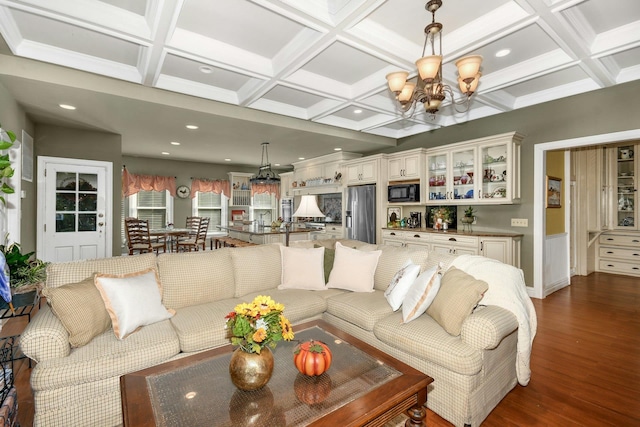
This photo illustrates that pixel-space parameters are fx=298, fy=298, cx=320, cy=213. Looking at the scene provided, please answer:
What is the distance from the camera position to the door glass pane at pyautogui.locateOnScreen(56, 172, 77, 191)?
181 inches

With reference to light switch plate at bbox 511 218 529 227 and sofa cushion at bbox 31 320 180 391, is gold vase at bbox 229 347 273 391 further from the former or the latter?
light switch plate at bbox 511 218 529 227

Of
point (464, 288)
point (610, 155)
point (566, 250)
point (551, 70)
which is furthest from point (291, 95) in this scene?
point (610, 155)

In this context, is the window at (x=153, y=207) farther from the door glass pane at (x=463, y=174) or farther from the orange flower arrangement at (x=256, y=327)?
the orange flower arrangement at (x=256, y=327)

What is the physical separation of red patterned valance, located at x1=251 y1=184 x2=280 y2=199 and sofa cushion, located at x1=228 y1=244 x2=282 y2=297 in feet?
22.0

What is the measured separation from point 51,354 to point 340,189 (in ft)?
17.9

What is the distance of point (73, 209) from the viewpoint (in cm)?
473

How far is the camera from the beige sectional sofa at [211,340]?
1601mm

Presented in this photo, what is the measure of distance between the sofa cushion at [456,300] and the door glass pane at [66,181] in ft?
18.0

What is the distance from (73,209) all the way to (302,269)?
4.20m

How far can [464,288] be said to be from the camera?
1.95 m

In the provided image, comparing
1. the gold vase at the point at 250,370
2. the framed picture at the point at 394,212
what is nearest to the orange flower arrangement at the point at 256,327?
the gold vase at the point at 250,370

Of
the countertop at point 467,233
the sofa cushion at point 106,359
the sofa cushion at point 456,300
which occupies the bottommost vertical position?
the sofa cushion at point 106,359

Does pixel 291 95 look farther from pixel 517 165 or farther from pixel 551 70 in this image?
pixel 517 165

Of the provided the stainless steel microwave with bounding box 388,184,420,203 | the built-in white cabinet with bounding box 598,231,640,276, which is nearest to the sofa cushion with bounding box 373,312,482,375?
the stainless steel microwave with bounding box 388,184,420,203
